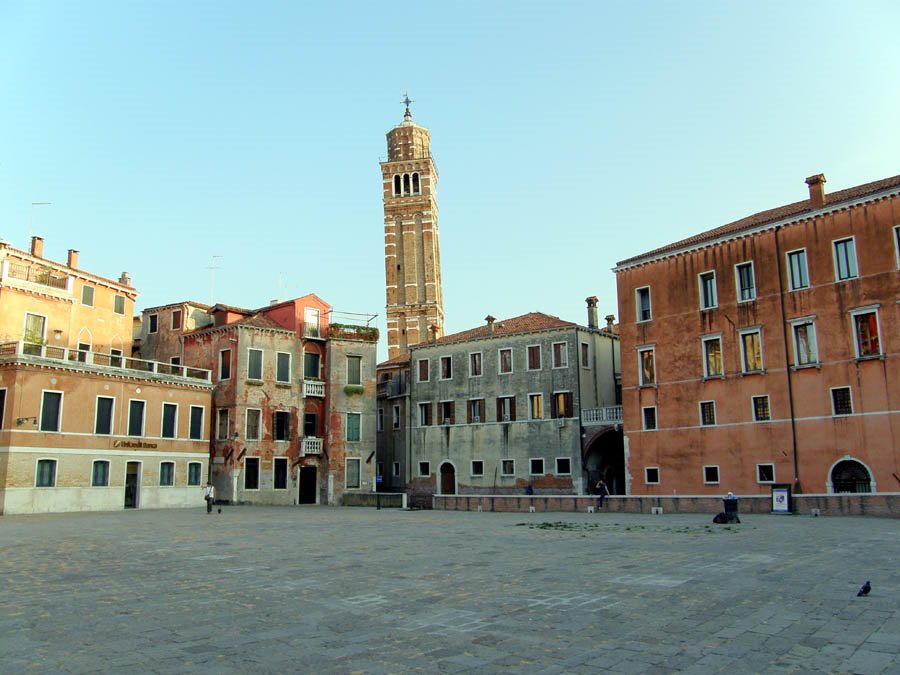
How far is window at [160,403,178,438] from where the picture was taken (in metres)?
38.8

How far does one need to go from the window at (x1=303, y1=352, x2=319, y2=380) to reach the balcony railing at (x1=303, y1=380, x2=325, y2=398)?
0.71 meters

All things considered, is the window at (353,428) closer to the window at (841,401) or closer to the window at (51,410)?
the window at (51,410)

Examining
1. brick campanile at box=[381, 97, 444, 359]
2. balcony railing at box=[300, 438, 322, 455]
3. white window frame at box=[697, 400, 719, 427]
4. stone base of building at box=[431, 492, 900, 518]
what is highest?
brick campanile at box=[381, 97, 444, 359]

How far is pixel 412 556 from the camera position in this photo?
48.4ft

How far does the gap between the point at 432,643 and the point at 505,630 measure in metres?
0.94

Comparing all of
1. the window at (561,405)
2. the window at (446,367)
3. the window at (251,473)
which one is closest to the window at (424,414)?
the window at (446,367)

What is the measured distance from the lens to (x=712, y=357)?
35250 millimetres

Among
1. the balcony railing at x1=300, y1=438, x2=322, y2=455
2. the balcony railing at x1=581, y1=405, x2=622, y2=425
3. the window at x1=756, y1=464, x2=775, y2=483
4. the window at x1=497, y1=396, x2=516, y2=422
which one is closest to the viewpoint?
the window at x1=756, y1=464, x2=775, y2=483

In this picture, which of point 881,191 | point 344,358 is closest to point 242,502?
point 344,358

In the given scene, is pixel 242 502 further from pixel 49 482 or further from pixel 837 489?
pixel 837 489

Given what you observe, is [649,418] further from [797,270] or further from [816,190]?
[816,190]

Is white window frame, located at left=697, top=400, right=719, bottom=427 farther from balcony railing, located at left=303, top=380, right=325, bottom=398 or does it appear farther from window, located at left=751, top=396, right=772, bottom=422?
balcony railing, located at left=303, top=380, right=325, bottom=398

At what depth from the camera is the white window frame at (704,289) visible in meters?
35.2

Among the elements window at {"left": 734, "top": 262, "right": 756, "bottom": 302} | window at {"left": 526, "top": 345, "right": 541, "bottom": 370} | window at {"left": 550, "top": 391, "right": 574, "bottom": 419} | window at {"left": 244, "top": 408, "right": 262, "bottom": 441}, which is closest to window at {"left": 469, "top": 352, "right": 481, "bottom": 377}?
window at {"left": 526, "top": 345, "right": 541, "bottom": 370}
